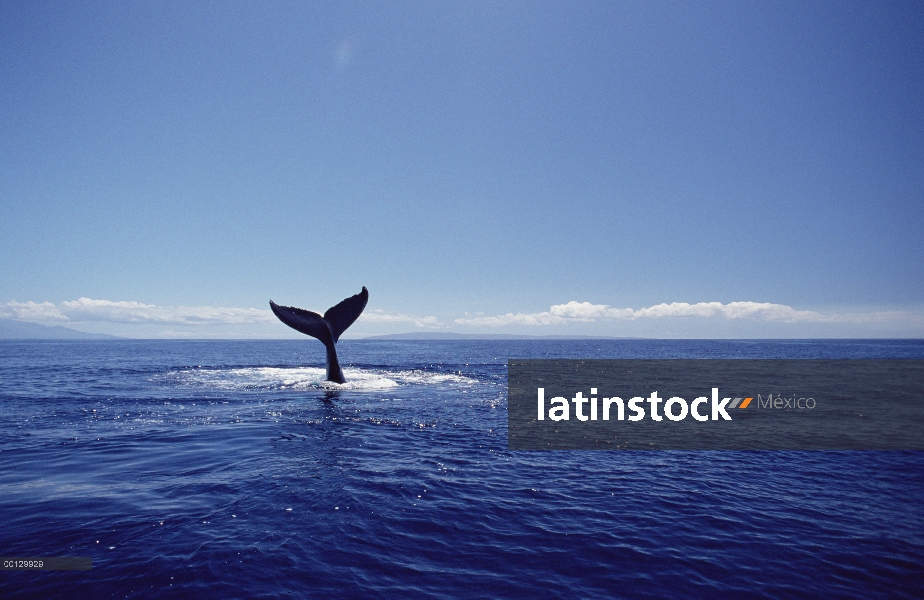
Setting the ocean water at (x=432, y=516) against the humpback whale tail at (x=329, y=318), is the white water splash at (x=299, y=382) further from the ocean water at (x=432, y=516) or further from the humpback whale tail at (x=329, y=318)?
the ocean water at (x=432, y=516)

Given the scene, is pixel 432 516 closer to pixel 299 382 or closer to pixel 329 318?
pixel 329 318

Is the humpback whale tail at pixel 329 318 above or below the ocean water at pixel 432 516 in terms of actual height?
above

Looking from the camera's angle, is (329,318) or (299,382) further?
(299,382)

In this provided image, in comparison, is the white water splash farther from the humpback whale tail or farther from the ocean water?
the ocean water

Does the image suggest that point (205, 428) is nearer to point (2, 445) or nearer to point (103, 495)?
point (2, 445)

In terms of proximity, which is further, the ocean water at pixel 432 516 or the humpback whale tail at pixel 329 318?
the humpback whale tail at pixel 329 318

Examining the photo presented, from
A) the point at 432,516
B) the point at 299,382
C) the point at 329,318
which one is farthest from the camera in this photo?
the point at 299,382

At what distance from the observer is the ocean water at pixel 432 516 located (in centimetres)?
655

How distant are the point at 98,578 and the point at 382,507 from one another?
4.42 m

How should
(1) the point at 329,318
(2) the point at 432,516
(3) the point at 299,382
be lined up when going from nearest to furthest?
(2) the point at 432,516 < (1) the point at 329,318 < (3) the point at 299,382

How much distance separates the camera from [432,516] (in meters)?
8.78

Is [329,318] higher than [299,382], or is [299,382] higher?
[329,318]

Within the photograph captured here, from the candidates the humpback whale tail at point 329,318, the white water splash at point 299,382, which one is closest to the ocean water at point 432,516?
the humpback whale tail at point 329,318

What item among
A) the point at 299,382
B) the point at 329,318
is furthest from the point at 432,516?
the point at 299,382
